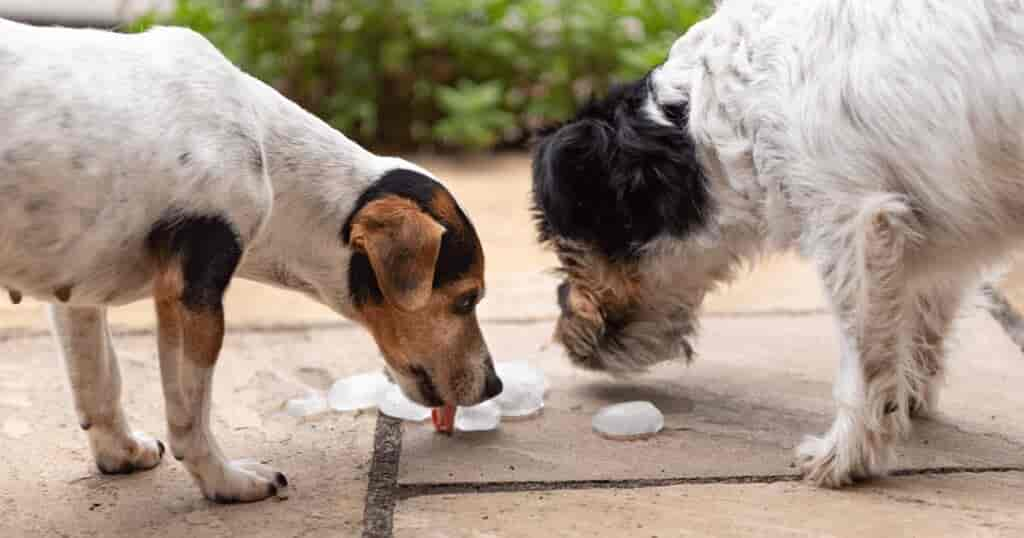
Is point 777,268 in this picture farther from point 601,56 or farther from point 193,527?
point 193,527

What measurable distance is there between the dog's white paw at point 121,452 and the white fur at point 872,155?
5.28 feet

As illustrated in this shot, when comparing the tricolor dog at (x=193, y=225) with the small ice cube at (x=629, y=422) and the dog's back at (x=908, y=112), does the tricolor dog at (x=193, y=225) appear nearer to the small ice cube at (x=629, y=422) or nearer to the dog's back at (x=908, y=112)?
the small ice cube at (x=629, y=422)

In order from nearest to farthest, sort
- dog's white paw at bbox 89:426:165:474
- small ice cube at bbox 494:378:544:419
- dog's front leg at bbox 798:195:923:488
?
1. dog's front leg at bbox 798:195:923:488
2. dog's white paw at bbox 89:426:165:474
3. small ice cube at bbox 494:378:544:419

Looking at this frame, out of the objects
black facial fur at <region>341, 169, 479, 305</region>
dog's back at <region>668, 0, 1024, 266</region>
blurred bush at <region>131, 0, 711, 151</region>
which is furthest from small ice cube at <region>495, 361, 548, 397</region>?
blurred bush at <region>131, 0, 711, 151</region>

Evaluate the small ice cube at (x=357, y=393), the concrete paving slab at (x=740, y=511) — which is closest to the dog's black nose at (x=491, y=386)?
the concrete paving slab at (x=740, y=511)

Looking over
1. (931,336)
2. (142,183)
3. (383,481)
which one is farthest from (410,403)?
(931,336)

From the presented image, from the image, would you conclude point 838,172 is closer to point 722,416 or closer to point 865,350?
point 865,350

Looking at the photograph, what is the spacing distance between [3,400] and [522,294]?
6.11 feet

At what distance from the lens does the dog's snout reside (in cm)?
421

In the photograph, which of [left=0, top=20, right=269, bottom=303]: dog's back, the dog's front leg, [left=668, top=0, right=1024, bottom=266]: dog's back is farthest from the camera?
the dog's front leg

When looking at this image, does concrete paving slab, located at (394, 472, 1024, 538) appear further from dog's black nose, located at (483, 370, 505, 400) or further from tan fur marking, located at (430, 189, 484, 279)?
tan fur marking, located at (430, 189, 484, 279)

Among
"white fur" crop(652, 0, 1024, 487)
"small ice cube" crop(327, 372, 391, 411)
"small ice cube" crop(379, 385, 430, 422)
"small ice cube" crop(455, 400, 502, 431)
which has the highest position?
"white fur" crop(652, 0, 1024, 487)

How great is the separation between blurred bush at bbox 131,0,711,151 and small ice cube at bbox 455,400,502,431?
3341 mm

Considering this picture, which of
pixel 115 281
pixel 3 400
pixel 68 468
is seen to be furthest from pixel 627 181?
pixel 3 400
